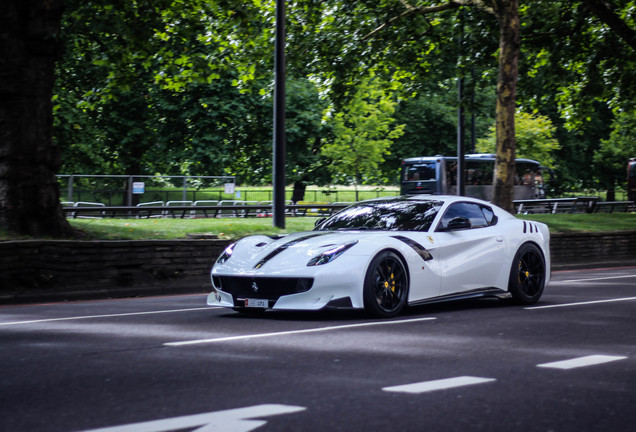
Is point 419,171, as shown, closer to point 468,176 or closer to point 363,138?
point 468,176

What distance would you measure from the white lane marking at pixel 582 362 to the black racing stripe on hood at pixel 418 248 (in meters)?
2.80

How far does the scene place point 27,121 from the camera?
1283cm

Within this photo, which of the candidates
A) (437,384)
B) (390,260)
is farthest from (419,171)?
(437,384)

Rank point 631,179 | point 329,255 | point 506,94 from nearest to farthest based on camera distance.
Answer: point 329,255 → point 506,94 → point 631,179

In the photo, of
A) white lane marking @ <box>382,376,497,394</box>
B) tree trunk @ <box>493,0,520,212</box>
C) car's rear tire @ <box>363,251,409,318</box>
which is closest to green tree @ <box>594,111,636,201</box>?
tree trunk @ <box>493,0,520,212</box>

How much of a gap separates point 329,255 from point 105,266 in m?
5.69

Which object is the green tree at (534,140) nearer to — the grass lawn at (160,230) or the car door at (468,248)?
the grass lawn at (160,230)

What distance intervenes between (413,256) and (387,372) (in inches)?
131

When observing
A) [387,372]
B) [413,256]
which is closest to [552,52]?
[413,256]

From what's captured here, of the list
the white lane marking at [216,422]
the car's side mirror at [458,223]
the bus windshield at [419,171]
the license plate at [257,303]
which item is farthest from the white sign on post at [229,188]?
the white lane marking at [216,422]

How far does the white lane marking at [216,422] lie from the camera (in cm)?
406

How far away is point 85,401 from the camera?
4.75 metres

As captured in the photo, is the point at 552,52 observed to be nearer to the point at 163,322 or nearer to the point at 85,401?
the point at 163,322

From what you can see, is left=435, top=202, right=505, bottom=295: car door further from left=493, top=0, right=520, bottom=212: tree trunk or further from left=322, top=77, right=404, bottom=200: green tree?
left=322, top=77, right=404, bottom=200: green tree
